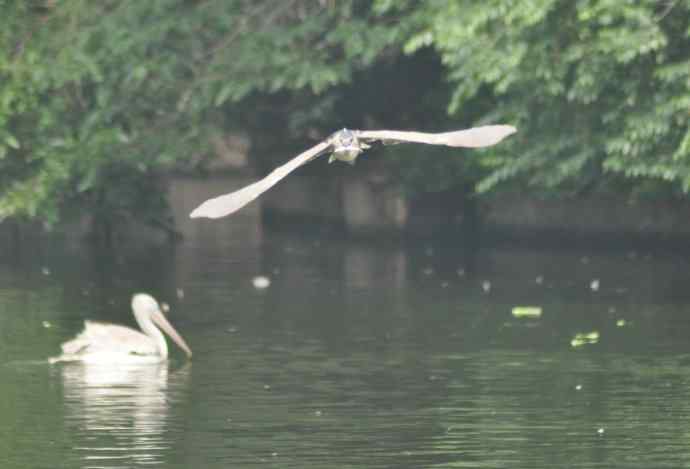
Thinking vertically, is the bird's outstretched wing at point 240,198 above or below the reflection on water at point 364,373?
above

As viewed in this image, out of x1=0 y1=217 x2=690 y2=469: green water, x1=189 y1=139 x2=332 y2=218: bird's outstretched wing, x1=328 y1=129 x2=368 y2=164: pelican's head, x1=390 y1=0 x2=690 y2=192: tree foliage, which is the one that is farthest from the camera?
x1=390 y1=0 x2=690 y2=192: tree foliage

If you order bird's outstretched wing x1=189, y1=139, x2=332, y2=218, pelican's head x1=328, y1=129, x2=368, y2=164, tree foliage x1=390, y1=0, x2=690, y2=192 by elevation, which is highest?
tree foliage x1=390, y1=0, x2=690, y2=192

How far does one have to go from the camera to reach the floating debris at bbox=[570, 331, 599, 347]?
2531 centimetres

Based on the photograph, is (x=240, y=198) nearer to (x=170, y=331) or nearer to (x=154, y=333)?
(x=154, y=333)

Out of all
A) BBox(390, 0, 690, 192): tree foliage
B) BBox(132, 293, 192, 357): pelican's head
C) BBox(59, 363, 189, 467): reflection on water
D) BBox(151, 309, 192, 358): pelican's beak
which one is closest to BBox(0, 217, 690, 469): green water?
BBox(59, 363, 189, 467): reflection on water

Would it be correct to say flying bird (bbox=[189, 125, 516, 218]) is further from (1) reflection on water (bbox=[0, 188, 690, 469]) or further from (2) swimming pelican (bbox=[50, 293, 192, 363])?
(2) swimming pelican (bbox=[50, 293, 192, 363])

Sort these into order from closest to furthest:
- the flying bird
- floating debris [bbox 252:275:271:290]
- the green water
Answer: the flying bird
the green water
floating debris [bbox 252:275:271:290]

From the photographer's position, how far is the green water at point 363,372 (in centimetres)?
1744

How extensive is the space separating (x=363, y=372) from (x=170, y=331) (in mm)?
3327

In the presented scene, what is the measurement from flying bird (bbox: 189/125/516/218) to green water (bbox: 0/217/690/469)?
1835 millimetres

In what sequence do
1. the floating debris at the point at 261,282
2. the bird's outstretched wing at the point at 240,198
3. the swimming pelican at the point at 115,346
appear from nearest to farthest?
the bird's outstretched wing at the point at 240,198, the swimming pelican at the point at 115,346, the floating debris at the point at 261,282

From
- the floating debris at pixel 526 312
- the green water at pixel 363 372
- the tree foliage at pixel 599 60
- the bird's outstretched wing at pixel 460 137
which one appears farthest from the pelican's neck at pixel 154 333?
the bird's outstretched wing at pixel 460 137

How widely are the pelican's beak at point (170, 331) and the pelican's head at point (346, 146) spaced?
7861 millimetres

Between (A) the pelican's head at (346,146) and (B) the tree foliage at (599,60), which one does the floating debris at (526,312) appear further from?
(A) the pelican's head at (346,146)
